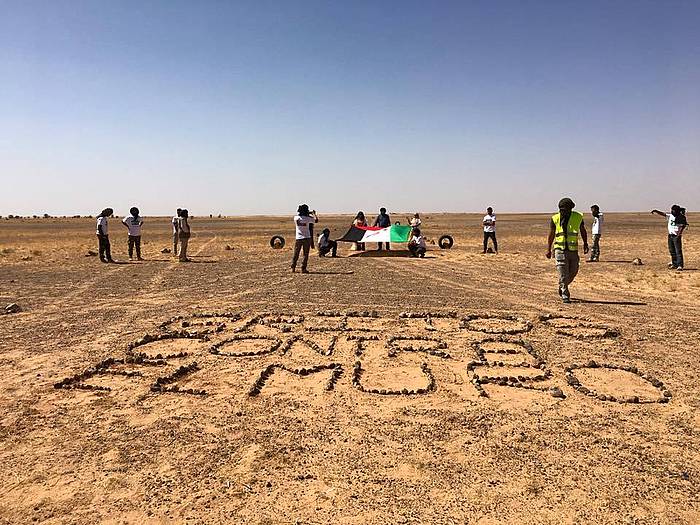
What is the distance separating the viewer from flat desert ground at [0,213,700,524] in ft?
12.6

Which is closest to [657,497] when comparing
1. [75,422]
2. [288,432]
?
[288,432]

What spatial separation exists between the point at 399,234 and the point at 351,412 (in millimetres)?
18430

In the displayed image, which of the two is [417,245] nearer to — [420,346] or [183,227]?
[183,227]

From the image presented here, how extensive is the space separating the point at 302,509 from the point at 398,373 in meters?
3.37

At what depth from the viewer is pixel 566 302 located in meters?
11.9

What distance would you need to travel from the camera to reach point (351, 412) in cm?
551

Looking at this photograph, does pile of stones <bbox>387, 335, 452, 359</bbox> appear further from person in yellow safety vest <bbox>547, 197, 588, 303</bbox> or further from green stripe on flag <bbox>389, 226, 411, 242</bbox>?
green stripe on flag <bbox>389, 226, 411, 242</bbox>

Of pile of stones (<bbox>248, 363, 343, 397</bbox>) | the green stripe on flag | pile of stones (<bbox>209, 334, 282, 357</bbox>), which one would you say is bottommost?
pile of stones (<bbox>248, 363, 343, 397</bbox>)

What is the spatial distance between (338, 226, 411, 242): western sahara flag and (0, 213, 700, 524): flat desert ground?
456 inches

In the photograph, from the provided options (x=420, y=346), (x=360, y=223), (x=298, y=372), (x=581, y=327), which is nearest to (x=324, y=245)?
(x=360, y=223)

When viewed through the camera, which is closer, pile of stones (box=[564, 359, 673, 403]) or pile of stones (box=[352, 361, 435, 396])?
pile of stones (box=[564, 359, 673, 403])

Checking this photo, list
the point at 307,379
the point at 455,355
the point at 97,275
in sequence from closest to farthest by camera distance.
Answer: the point at 307,379
the point at 455,355
the point at 97,275

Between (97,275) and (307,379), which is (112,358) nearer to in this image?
(307,379)

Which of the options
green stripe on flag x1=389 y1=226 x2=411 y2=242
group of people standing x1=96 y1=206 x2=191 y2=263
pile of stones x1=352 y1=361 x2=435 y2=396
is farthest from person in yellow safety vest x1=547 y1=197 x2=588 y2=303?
group of people standing x1=96 y1=206 x2=191 y2=263
